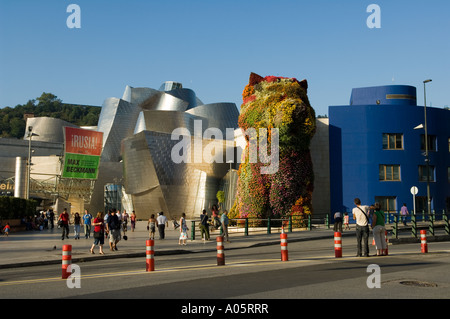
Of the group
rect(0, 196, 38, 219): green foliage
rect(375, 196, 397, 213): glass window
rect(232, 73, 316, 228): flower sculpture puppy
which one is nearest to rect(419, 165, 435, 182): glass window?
rect(375, 196, 397, 213): glass window

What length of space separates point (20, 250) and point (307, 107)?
19490mm

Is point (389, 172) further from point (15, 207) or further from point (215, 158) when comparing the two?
point (15, 207)

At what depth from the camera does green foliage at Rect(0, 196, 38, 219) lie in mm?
34656

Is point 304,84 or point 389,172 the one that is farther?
point 389,172

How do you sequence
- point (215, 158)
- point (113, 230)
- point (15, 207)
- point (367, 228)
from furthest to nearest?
point (215, 158), point (15, 207), point (113, 230), point (367, 228)

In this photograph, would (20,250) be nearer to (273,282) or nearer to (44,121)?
(273,282)

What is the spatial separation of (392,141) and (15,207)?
31269mm

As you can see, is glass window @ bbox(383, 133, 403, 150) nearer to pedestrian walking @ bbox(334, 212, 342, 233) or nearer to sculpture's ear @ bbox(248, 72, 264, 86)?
sculpture's ear @ bbox(248, 72, 264, 86)

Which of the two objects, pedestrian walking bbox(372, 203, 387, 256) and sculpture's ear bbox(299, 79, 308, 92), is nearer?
pedestrian walking bbox(372, 203, 387, 256)

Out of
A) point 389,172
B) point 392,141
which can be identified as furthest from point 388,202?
point 392,141

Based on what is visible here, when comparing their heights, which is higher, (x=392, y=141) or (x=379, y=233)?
(x=392, y=141)

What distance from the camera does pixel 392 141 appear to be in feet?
139
